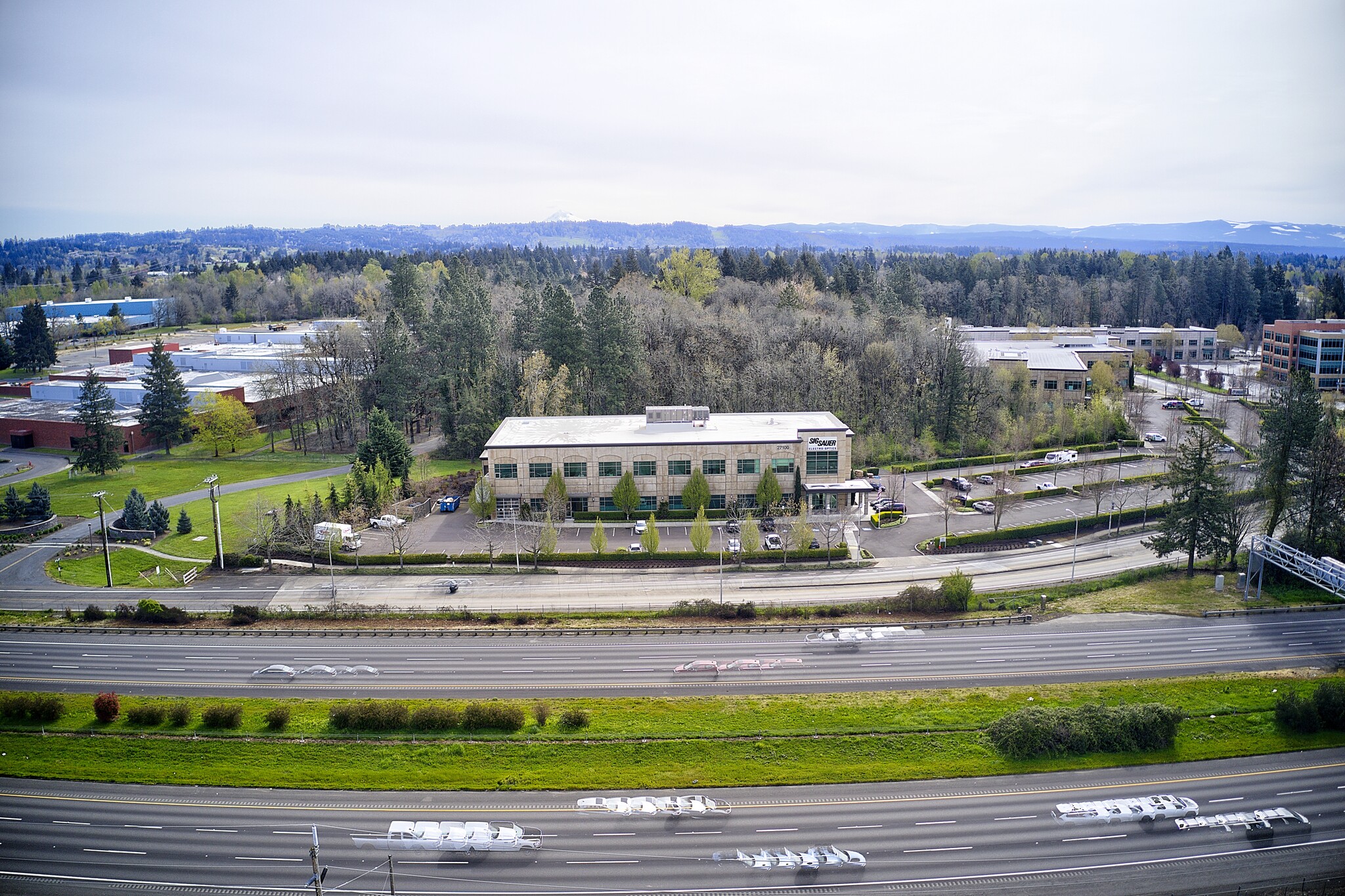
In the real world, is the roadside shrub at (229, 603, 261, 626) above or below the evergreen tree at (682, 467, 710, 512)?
below

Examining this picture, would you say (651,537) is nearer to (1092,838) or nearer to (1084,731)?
(1084,731)

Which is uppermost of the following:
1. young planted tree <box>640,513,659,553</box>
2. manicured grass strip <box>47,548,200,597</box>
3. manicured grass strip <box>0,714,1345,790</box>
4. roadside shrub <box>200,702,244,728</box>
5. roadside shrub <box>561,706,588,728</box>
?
young planted tree <box>640,513,659,553</box>

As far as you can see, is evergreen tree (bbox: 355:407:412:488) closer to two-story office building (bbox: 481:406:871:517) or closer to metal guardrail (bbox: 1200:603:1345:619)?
two-story office building (bbox: 481:406:871:517)

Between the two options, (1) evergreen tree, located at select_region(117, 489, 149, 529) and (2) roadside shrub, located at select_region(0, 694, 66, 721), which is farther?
(1) evergreen tree, located at select_region(117, 489, 149, 529)

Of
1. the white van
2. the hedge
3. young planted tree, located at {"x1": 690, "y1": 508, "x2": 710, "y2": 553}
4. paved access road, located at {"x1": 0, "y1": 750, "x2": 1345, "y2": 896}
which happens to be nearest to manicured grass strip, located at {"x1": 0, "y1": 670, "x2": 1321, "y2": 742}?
paved access road, located at {"x1": 0, "y1": 750, "x2": 1345, "y2": 896}

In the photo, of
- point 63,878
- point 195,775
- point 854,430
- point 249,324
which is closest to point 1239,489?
point 854,430

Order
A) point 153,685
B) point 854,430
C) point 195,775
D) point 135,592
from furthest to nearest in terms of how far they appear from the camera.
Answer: point 854,430 → point 135,592 → point 153,685 → point 195,775

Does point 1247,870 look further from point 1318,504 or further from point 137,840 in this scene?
point 137,840
